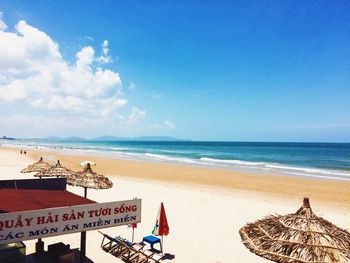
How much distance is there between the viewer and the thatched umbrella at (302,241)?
28.0ft

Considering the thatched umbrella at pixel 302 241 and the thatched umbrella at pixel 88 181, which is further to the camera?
the thatched umbrella at pixel 88 181

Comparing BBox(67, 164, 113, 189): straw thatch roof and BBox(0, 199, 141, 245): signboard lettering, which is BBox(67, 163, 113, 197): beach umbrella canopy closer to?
BBox(67, 164, 113, 189): straw thatch roof

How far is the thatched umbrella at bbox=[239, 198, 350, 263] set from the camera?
8.55 meters

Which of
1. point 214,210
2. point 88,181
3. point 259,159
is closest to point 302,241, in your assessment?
point 214,210

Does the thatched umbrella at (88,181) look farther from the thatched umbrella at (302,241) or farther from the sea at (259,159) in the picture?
the sea at (259,159)

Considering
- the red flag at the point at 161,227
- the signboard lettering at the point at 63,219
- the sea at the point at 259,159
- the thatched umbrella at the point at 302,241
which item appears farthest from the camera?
the sea at the point at 259,159

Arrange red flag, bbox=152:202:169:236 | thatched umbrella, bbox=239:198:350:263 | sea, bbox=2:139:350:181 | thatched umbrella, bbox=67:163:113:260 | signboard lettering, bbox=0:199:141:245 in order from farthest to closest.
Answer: sea, bbox=2:139:350:181 < thatched umbrella, bbox=67:163:113:260 < red flag, bbox=152:202:169:236 < thatched umbrella, bbox=239:198:350:263 < signboard lettering, bbox=0:199:141:245

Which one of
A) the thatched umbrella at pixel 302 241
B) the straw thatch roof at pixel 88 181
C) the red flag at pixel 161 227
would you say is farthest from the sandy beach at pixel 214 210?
the straw thatch roof at pixel 88 181

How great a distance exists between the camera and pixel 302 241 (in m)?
8.86

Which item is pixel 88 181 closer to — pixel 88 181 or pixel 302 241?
pixel 88 181

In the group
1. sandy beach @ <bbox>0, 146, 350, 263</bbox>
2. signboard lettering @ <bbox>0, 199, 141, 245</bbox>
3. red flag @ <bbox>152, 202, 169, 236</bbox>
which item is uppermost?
signboard lettering @ <bbox>0, 199, 141, 245</bbox>

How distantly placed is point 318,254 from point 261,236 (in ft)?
6.15

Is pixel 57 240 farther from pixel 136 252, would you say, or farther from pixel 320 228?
pixel 320 228

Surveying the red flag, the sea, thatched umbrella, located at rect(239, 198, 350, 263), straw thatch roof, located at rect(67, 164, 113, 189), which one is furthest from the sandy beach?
the sea
